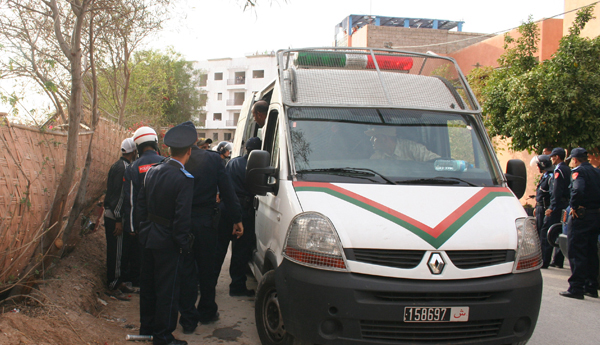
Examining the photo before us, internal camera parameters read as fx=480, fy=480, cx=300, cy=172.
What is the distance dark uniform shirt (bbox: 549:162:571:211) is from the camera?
24.6ft

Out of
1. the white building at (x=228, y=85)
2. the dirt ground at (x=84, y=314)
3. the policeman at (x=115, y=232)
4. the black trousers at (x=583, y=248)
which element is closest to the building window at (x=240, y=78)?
the white building at (x=228, y=85)

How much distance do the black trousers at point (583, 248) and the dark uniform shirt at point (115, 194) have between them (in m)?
5.76

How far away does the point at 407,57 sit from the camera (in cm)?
559

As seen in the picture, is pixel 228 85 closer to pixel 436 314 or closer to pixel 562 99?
pixel 562 99

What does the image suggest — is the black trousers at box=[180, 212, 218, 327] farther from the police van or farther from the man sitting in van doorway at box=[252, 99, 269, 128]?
the man sitting in van doorway at box=[252, 99, 269, 128]

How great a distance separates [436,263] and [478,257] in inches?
13.5

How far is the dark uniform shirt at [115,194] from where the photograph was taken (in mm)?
5805

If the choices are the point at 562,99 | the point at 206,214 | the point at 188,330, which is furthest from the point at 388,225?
the point at 562,99

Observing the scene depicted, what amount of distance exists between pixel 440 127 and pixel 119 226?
3879mm

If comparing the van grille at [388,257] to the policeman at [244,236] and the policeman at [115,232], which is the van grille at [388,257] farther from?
the policeman at [115,232]

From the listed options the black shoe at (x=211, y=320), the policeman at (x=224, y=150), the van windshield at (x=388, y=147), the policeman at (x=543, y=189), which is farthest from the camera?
the policeman at (x=224, y=150)

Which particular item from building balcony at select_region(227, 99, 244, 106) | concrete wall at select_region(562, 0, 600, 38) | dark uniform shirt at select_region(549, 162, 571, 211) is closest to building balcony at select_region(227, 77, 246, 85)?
building balcony at select_region(227, 99, 244, 106)

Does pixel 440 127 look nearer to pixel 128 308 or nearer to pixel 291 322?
pixel 291 322

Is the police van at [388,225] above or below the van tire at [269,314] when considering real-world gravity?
above
